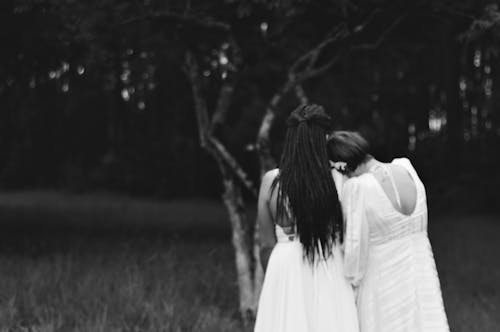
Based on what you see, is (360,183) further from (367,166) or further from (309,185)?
(309,185)

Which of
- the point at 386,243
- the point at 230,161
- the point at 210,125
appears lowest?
the point at 386,243

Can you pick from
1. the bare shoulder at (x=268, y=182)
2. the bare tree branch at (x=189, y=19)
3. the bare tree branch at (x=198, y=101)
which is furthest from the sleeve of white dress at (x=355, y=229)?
the bare tree branch at (x=189, y=19)

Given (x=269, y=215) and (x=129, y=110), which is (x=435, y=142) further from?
(x=269, y=215)

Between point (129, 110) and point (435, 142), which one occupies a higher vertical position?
point (129, 110)

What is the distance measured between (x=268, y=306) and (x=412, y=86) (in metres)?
18.5

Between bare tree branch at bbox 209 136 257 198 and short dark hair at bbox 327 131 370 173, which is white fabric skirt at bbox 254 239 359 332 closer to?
short dark hair at bbox 327 131 370 173

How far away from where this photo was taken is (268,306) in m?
4.13

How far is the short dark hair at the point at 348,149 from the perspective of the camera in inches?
154

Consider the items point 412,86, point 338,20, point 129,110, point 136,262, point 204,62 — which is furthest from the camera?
point 129,110

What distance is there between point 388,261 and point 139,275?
14.2 ft

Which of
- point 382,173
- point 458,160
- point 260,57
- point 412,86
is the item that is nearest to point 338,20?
point 260,57

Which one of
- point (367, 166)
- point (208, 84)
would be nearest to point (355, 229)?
point (367, 166)

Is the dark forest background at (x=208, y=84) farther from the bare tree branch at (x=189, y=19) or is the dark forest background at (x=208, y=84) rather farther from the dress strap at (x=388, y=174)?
the dress strap at (x=388, y=174)

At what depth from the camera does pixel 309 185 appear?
388cm
